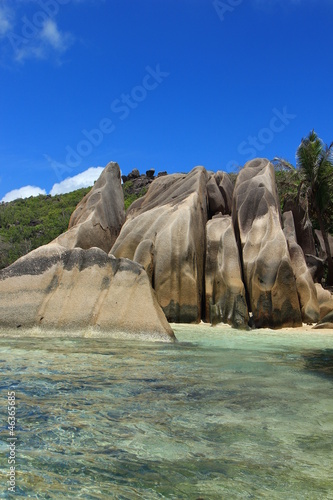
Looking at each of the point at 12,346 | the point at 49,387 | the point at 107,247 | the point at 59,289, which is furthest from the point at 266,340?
the point at 107,247

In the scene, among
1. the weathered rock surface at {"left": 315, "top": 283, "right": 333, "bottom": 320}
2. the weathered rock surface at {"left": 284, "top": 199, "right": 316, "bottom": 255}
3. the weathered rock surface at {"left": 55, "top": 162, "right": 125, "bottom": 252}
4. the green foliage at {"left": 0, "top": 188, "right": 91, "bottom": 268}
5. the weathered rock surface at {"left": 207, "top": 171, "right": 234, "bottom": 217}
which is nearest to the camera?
the weathered rock surface at {"left": 315, "top": 283, "right": 333, "bottom": 320}

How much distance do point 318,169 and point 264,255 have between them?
11.1 metres

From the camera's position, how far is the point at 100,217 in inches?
692

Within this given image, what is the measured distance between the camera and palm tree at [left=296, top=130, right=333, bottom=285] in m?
22.0

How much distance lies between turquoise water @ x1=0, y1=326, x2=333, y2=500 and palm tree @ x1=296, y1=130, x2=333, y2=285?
16917 mm

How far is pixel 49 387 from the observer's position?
13.9ft

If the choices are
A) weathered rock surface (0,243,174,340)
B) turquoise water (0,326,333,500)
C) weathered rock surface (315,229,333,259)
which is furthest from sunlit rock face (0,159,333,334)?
weathered rock surface (315,229,333,259)

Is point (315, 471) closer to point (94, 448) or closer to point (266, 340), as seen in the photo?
point (94, 448)

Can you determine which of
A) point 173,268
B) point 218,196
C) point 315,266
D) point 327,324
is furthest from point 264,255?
point 315,266

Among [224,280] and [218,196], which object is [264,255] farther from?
[218,196]

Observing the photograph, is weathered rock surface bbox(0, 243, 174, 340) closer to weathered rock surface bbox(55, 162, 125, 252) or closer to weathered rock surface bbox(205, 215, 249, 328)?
weathered rock surface bbox(205, 215, 249, 328)

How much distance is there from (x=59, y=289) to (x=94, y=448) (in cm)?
645

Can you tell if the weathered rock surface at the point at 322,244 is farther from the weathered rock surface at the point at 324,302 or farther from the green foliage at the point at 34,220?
the green foliage at the point at 34,220

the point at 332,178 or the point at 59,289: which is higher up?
the point at 332,178
